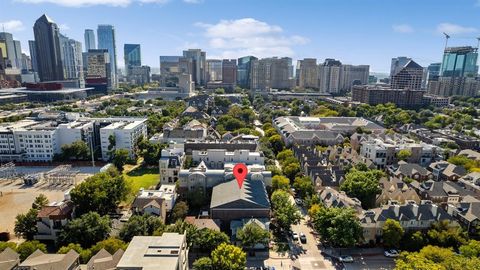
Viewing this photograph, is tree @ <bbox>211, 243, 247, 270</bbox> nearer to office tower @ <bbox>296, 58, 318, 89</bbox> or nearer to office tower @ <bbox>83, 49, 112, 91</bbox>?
office tower @ <bbox>83, 49, 112, 91</bbox>

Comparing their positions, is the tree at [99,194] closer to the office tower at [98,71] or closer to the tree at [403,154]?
the tree at [403,154]

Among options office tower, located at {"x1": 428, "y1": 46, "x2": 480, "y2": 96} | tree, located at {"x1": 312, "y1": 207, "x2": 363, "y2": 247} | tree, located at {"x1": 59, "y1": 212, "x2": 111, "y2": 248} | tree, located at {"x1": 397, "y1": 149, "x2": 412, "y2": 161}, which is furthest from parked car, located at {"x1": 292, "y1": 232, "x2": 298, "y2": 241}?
office tower, located at {"x1": 428, "y1": 46, "x2": 480, "y2": 96}

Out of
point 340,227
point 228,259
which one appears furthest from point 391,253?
point 228,259

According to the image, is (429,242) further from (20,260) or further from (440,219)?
(20,260)

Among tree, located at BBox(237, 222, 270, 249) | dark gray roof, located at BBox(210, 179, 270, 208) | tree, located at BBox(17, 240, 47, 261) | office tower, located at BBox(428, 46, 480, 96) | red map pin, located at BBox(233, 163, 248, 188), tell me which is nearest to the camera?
tree, located at BBox(17, 240, 47, 261)

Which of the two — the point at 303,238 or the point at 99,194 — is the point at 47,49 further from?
the point at 303,238

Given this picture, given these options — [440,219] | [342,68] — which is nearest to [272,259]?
[440,219]
